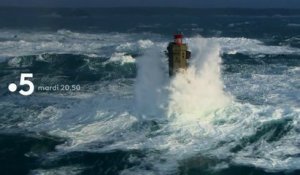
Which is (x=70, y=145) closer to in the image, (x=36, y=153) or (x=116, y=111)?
(x=36, y=153)

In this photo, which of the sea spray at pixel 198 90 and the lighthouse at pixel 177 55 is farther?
the sea spray at pixel 198 90

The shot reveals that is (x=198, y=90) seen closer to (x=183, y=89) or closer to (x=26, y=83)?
(x=183, y=89)

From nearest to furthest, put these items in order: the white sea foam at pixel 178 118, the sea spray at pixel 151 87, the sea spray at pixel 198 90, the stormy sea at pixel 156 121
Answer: the stormy sea at pixel 156 121, the white sea foam at pixel 178 118, the sea spray at pixel 198 90, the sea spray at pixel 151 87

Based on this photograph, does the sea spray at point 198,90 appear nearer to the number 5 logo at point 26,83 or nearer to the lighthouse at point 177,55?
the lighthouse at point 177,55

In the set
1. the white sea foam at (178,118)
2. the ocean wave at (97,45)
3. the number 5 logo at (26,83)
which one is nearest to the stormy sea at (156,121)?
the white sea foam at (178,118)

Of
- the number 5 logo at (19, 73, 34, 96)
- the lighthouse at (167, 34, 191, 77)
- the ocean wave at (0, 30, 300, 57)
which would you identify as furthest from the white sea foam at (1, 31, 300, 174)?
the ocean wave at (0, 30, 300, 57)

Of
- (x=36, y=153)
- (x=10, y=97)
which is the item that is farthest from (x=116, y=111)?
(x=10, y=97)

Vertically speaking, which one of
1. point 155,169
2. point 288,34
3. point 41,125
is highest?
point 288,34
